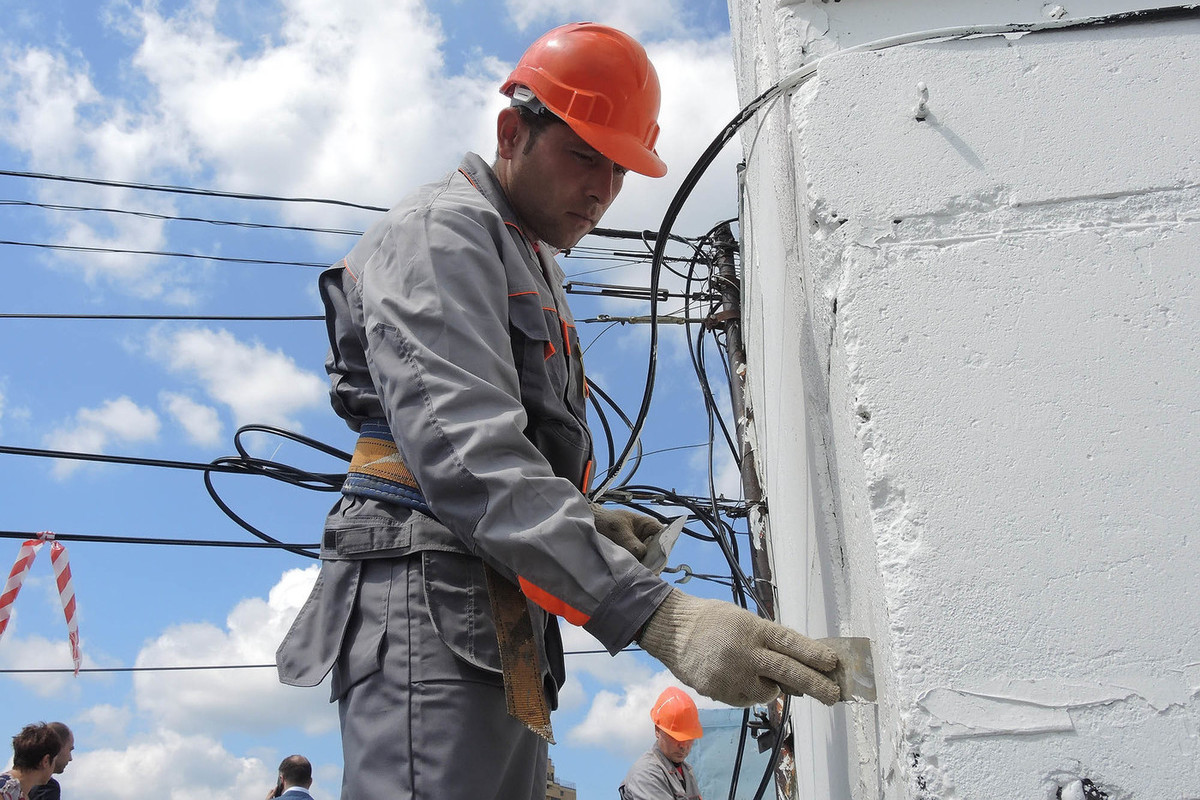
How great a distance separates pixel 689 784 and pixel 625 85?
5.20m

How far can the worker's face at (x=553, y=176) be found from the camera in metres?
1.97

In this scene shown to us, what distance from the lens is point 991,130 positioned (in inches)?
56.6

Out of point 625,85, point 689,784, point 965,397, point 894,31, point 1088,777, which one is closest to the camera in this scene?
point 1088,777

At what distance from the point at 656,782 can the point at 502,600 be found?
180 inches

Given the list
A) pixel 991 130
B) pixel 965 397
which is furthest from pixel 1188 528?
pixel 991 130

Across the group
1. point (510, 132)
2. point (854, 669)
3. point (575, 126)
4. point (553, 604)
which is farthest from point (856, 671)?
point (510, 132)

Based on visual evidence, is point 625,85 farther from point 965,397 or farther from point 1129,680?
point 1129,680

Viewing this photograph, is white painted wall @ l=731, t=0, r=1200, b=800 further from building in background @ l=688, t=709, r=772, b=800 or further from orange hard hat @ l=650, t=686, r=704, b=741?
building in background @ l=688, t=709, r=772, b=800

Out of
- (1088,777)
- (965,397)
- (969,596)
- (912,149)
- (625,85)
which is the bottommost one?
(1088,777)

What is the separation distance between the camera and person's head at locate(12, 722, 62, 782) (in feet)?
14.5

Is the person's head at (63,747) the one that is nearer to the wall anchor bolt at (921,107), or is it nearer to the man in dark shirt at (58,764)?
the man in dark shirt at (58,764)

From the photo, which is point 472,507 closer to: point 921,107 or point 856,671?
point 856,671

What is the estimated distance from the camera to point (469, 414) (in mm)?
1479

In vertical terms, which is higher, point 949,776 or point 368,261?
point 368,261
